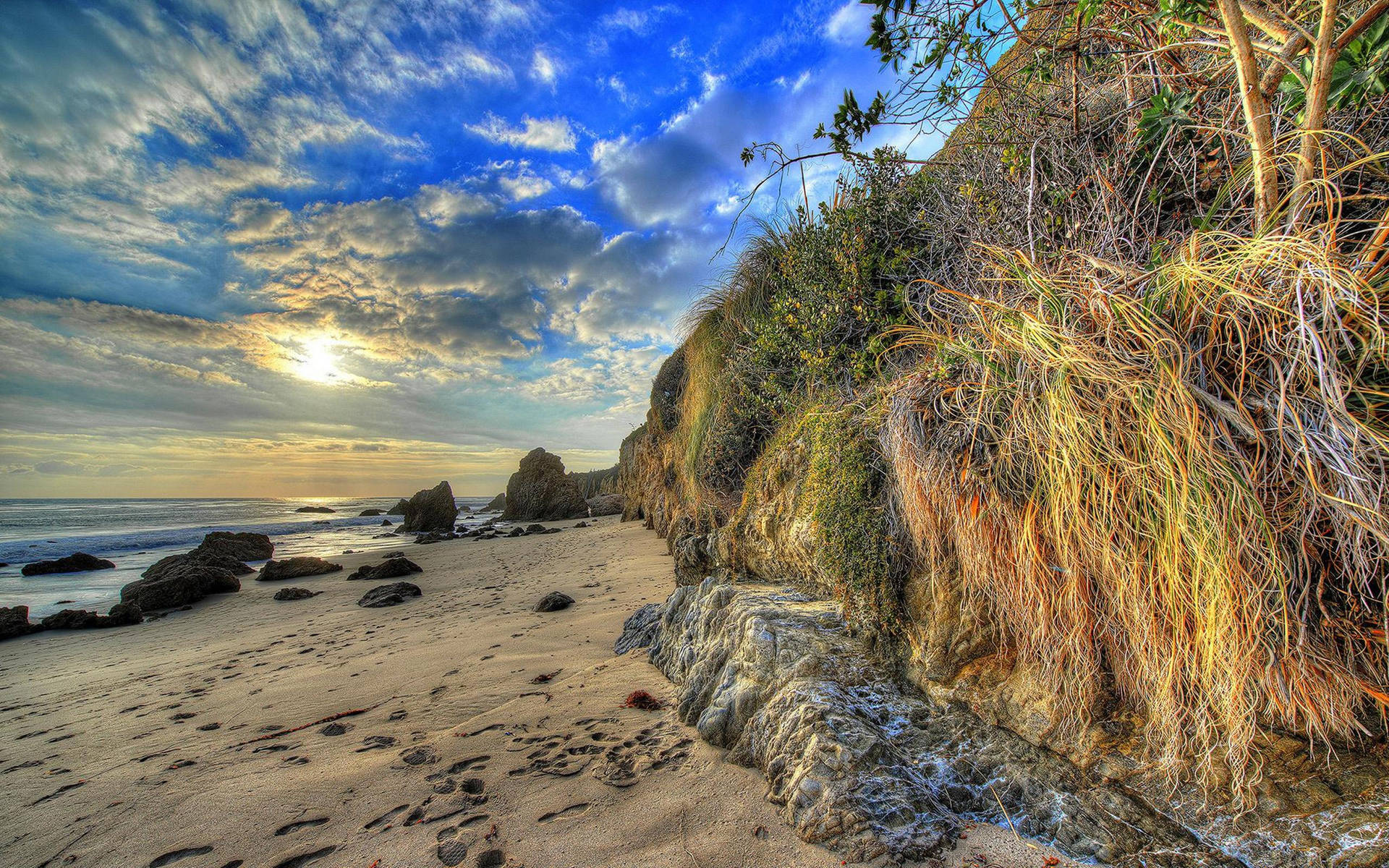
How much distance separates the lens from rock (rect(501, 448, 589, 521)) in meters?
25.3

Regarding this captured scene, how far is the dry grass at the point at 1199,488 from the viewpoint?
1654mm

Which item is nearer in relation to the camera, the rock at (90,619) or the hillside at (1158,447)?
the hillside at (1158,447)

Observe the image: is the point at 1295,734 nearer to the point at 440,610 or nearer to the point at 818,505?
the point at 818,505

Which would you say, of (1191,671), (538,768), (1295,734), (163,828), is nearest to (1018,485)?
(1191,671)

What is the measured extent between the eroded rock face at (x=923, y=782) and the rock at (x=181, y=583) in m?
11.5

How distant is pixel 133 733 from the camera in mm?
3922

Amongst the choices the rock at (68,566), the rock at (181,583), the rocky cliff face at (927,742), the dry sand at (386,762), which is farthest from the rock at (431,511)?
the rocky cliff face at (927,742)

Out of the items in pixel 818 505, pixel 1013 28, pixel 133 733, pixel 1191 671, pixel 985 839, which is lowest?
pixel 133 733

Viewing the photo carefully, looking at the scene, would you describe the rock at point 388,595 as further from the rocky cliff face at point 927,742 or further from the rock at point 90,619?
the rocky cliff face at point 927,742

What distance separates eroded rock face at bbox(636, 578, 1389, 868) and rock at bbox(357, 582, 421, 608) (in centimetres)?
698

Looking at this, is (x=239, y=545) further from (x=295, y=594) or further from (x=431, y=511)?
(x=295, y=594)

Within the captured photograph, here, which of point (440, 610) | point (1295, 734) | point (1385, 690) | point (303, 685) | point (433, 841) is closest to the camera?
point (1385, 690)

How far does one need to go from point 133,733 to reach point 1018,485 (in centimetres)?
654

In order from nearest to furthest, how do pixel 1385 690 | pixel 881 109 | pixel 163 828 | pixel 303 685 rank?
1. pixel 1385 690
2. pixel 163 828
3. pixel 881 109
4. pixel 303 685
